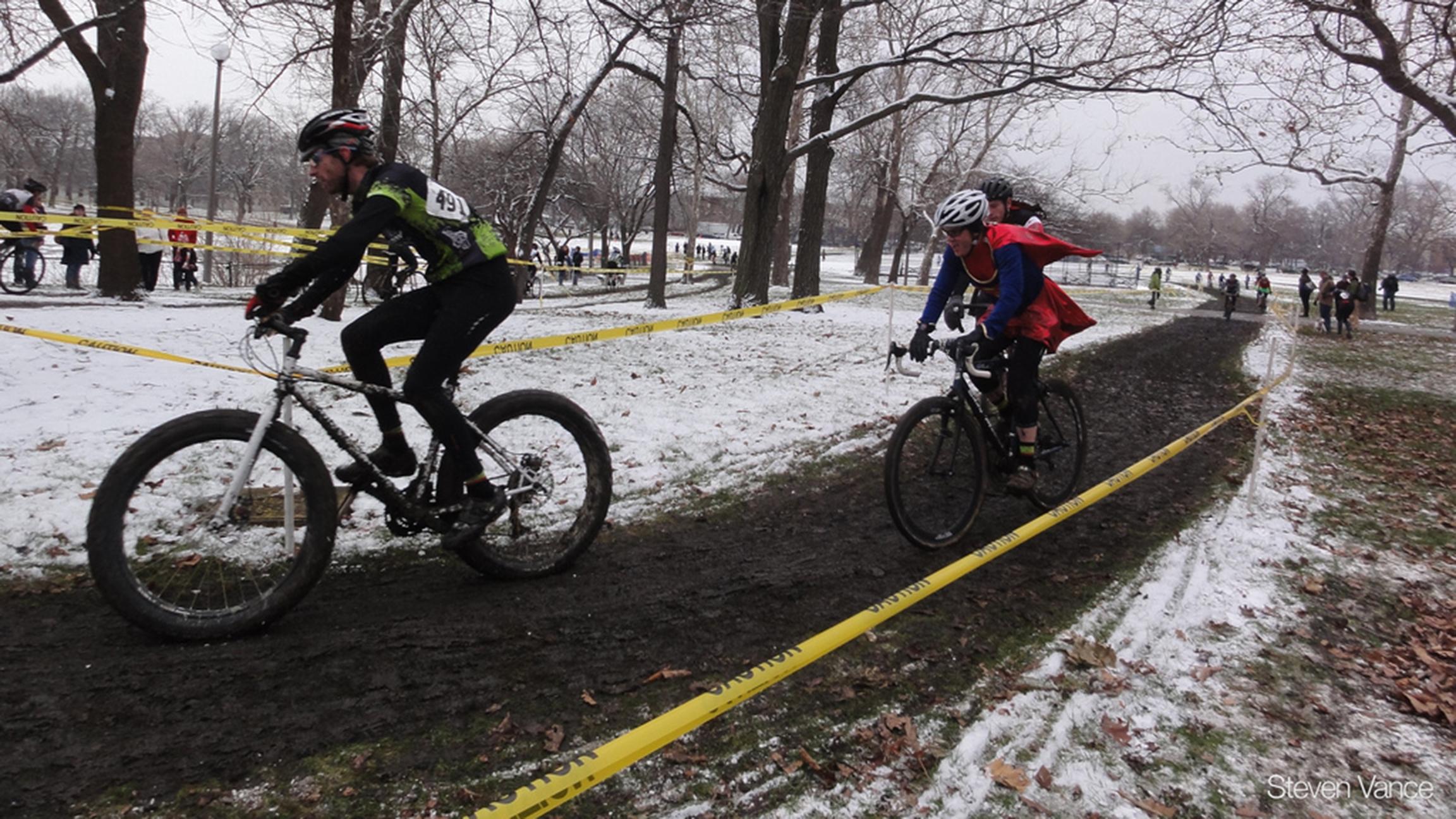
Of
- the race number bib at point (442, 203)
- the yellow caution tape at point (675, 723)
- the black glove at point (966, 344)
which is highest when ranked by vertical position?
the race number bib at point (442, 203)

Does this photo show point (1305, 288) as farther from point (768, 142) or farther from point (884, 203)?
point (768, 142)

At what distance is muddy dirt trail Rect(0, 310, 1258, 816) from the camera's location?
2996mm

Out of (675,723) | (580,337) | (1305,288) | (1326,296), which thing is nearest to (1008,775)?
(675,723)

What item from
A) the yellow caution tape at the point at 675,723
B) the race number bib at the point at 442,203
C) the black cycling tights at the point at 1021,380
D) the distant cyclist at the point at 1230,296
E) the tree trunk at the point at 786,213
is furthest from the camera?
the tree trunk at the point at 786,213

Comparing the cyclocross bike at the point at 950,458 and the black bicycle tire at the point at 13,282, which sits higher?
the black bicycle tire at the point at 13,282

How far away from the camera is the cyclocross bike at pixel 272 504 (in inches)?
140

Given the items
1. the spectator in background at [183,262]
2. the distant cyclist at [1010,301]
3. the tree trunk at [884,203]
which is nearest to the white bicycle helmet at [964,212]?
the distant cyclist at [1010,301]

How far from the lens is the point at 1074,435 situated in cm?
662

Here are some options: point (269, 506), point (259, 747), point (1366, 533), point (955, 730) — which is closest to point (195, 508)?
point (269, 506)

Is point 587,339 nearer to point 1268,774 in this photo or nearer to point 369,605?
point 369,605

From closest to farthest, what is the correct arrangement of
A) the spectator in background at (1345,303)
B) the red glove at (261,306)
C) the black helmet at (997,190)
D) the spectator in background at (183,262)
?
the red glove at (261,306) < the black helmet at (997,190) < the spectator in background at (183,262) < the spectator in background at (1345,303)

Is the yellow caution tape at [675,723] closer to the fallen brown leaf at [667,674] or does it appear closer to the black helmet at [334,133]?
the fallen brown leaf at [667,674]

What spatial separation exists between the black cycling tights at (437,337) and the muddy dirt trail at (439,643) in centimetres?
91

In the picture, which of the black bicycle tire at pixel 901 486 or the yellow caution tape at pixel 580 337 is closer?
the black bicycle tire at pixel 901 486
